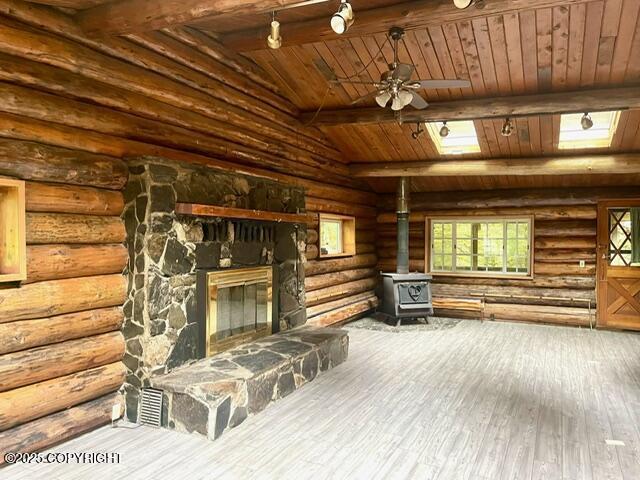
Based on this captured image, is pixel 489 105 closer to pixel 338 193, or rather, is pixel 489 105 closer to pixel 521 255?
pixel 338 193

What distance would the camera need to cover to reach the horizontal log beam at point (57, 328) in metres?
3.35

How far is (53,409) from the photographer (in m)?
3.62

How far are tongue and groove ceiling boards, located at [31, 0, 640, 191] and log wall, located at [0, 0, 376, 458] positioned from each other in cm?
35

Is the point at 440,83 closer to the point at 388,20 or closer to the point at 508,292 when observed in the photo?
the point at 388,20

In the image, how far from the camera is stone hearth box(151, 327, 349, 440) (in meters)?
3.88

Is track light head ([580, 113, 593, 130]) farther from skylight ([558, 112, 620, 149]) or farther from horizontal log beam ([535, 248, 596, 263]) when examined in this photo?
horizontal log beam ([535, 248, 596, 263])

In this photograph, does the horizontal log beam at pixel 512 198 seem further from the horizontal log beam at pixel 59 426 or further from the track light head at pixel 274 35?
the horizontal log beam at pixel 59 426

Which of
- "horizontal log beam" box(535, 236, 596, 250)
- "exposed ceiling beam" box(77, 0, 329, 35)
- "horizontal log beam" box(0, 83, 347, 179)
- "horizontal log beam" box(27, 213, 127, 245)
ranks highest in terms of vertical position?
"exposed ceiling beam" box(77, 0, 329, 35)

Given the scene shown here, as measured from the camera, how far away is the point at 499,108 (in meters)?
5.92

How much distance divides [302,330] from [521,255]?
5.32m

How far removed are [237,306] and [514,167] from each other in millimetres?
5133

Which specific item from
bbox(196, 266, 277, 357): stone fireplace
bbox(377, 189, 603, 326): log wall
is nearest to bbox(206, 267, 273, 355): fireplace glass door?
bbox(196, 266, 277, 357): stone fireplace

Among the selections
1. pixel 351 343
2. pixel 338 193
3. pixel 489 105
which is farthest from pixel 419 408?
pixel 338 193

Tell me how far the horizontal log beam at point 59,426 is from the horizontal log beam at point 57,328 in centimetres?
59
